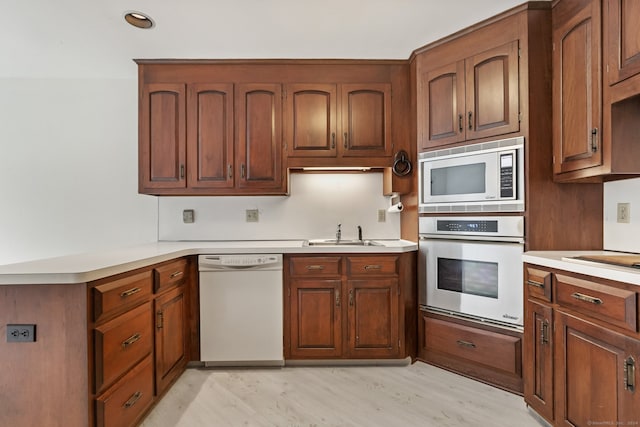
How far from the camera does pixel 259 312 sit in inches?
95.9

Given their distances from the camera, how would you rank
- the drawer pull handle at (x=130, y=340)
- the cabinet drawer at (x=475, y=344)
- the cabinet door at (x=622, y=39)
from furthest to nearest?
the cabinet drawer at (x=475, y=344) → the drawer pull handle at (x=130, y=340) → the cabinet door at (x=622, y=39)

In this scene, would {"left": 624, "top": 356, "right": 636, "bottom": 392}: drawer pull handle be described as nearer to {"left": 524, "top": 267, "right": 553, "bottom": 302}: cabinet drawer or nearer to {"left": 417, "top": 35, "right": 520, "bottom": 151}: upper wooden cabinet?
{"left": 524, "top": 267, "right": 553, "bottom": 302}: cabinet drawer

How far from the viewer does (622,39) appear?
62.0 inches

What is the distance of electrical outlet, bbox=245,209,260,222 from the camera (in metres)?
3.05

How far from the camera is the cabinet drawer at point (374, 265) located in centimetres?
244

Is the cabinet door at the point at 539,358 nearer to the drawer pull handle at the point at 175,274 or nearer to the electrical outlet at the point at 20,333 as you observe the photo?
the drawer pull handle at the point at 175,274

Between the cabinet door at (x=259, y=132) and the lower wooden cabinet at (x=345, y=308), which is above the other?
the cabinet door at (x=259, y=132)

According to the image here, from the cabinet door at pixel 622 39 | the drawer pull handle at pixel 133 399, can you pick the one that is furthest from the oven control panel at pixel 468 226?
the drawer pull handle at pixel 133 399

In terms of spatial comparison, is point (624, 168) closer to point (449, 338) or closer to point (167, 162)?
point (449, 338)

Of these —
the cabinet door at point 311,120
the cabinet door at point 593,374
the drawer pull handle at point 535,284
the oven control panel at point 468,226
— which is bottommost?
the cabinet door at point 593,374

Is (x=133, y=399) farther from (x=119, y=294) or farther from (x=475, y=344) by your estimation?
(x=475, y=344)

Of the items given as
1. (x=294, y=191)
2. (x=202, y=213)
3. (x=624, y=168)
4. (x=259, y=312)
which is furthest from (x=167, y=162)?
(x=624, y=168)

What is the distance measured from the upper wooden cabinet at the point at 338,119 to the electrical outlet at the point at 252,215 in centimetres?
66

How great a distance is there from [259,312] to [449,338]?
4.48 ft
